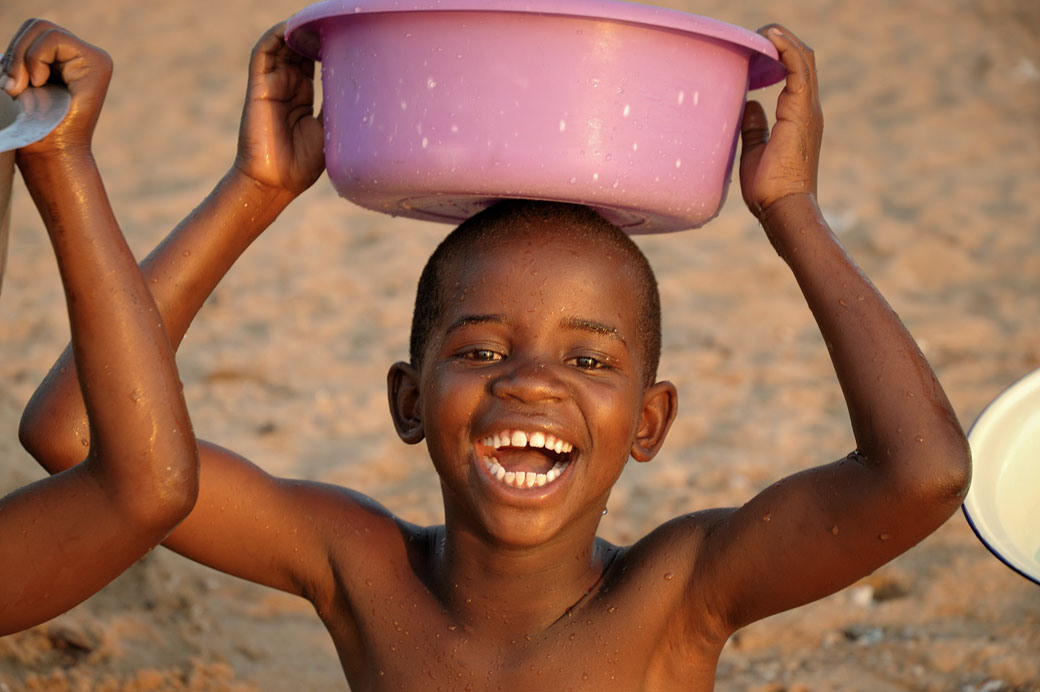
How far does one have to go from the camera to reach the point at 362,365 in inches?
189

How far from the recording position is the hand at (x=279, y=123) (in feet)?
7.24

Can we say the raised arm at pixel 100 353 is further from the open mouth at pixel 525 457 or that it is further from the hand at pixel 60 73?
the open mouth at pixel 525 457

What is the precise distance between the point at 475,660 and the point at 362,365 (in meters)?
2.72

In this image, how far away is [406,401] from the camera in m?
2.33

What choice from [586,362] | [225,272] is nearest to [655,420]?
[586,362]

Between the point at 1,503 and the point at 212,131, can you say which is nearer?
the point at 1,503

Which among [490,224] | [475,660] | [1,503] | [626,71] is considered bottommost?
[475,660]

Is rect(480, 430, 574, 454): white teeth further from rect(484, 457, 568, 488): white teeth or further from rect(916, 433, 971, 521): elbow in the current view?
rect(916, 433, 971, 521): elbow

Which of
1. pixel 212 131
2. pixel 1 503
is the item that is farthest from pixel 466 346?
pixel 212 131

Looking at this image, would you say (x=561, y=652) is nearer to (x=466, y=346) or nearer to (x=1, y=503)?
(x=466, y=346)

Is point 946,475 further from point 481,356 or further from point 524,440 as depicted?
point 481,356

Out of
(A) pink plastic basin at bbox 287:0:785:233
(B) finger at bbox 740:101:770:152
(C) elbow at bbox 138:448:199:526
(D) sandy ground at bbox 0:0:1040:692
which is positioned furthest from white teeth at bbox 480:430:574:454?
(D) sandy ground at bbox 0:0:1040:692

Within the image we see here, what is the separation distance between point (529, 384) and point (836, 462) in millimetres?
490

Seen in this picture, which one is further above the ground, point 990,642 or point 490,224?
point 490,224
